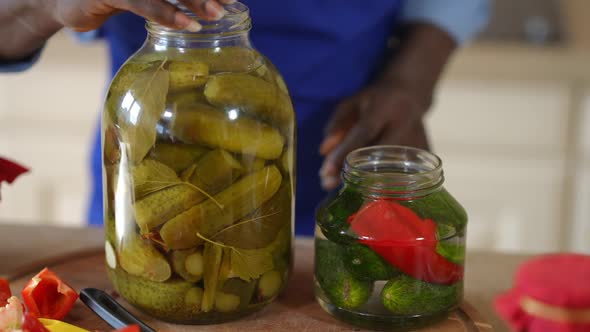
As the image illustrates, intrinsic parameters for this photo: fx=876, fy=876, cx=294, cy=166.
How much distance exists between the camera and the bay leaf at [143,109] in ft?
2.28

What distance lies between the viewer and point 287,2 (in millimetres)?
1124

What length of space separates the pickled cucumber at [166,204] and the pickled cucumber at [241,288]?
75 millimetres

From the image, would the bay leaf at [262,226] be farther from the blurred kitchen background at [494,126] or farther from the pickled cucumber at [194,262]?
the blurred kitchen background at [494,126]

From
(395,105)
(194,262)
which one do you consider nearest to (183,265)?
(194,262)

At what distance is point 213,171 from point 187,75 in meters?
0.08

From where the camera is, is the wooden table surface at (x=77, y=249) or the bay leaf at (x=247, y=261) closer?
the bay leaf at (x=247, y=261)

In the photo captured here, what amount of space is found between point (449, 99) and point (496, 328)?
36.8 inches

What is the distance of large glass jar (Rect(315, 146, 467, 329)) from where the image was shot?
71 cm

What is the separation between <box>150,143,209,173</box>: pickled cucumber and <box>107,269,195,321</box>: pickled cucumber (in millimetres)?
97

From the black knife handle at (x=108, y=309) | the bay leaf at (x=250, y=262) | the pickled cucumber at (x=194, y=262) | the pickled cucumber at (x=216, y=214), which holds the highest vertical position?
the pickled cucumber at (x=216, y=214)

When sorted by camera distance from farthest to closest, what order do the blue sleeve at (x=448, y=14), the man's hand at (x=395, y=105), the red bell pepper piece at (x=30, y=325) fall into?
the blue sleeve at (x=448, y=14), the man's hand at (x=395, y=105), the red bell pepper piece at (x=30, y=325)

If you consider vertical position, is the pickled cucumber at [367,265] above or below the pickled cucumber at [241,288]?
above

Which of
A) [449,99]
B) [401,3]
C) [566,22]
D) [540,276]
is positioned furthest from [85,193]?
[540,276]

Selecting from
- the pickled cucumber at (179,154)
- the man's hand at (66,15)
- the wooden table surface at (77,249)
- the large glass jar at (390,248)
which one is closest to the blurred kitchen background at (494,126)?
the wooden table surface at (77,249)
